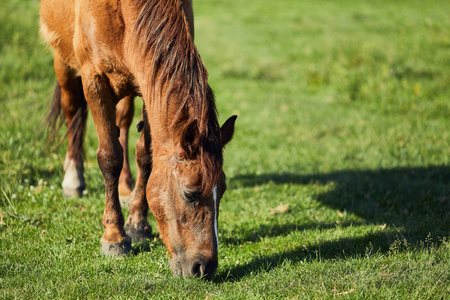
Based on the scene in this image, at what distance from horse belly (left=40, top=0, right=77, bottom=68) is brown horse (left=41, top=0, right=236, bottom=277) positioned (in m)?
0.65

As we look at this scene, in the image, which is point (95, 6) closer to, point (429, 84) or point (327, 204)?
point (327, 204)

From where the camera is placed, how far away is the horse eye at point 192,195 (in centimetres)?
297

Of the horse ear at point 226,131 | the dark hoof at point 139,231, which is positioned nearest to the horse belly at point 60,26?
the dark hoof at point 139,231

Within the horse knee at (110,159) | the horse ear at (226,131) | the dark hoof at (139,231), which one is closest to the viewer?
the horse ear at (226,131)

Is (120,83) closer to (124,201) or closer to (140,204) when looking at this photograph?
(140,204)

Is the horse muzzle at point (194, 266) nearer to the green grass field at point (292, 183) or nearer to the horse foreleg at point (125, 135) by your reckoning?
the green grass field at point (292, 183)

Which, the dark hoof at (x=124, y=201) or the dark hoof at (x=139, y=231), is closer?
the dark hoof at (x=139, y=231)

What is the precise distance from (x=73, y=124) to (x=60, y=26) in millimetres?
1046

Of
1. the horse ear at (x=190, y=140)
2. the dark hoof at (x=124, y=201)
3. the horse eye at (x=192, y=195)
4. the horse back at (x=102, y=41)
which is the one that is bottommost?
the dark hoof at (x=124, y=201)

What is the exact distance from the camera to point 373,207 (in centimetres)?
482

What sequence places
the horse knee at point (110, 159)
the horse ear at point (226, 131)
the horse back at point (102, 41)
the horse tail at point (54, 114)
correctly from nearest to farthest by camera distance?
the horse ear at point (226, 131) → the horse back at point (102, 41) → the horse knee at point (110, 159) → the horse tail at point (54, 114)

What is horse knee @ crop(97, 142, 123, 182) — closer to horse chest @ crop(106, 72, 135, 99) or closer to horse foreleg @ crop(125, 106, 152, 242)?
horse foreleg @ crop(125, 106, 152, 242)

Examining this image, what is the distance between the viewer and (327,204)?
195 inches

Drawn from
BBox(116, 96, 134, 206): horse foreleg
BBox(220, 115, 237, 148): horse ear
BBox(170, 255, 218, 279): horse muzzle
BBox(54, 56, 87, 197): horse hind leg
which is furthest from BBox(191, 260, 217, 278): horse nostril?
BBox(54, 56, 87, 197): horse hind leg
